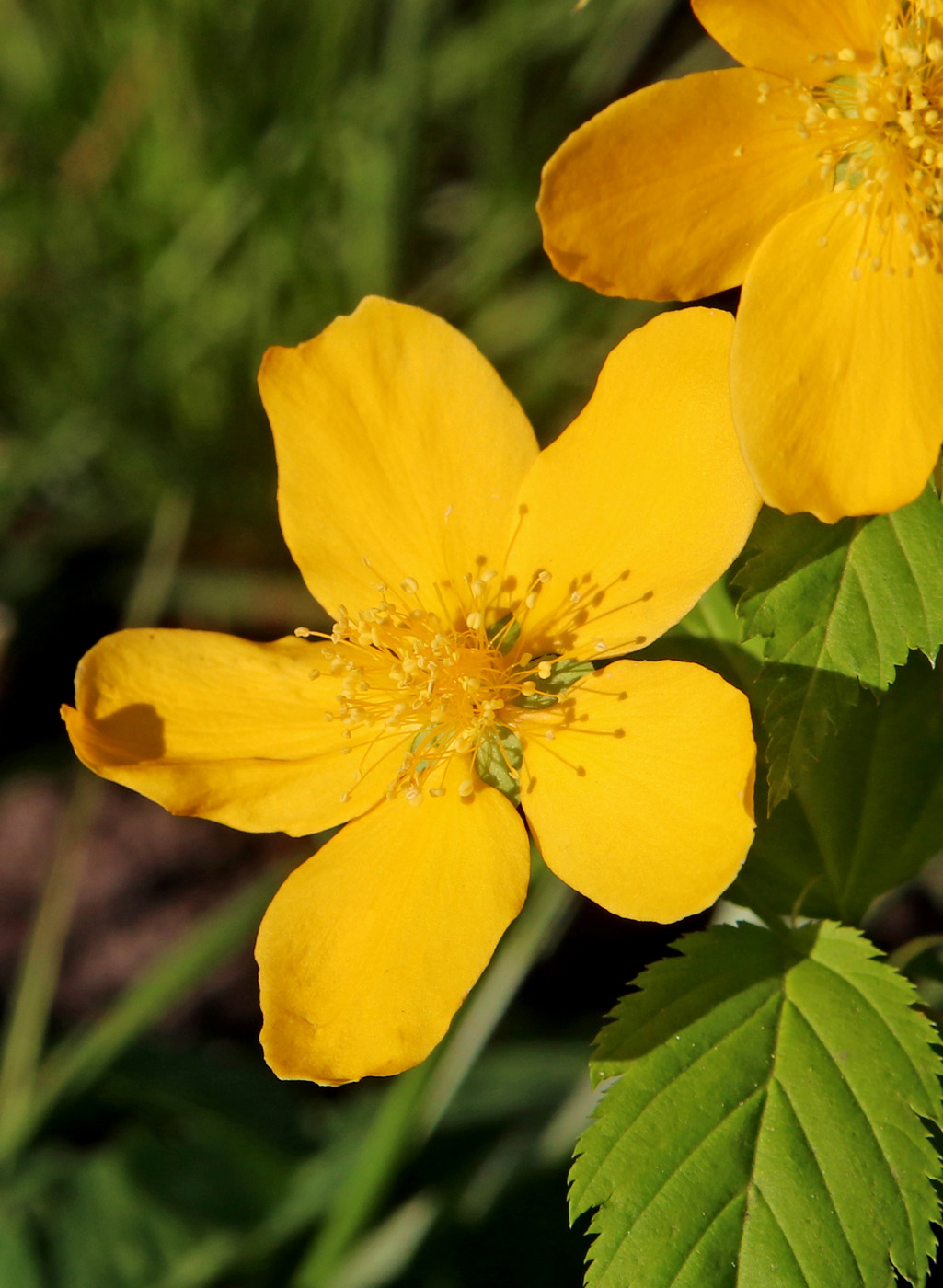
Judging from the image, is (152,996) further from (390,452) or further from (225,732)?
(390,452)

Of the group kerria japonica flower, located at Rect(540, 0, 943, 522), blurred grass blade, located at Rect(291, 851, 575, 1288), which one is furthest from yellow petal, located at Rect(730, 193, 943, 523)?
blurred grass blade, located at Rect(291, 851, 575, 1288)

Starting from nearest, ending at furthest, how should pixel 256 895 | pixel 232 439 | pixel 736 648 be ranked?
pixel 736 648, pixel 256 895, pixel 232 439

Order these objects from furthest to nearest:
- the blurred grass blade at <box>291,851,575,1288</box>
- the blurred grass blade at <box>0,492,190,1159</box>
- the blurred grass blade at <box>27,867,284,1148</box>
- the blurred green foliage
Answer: the blurred green foliage
the blurred grass blade at <box>0,492,190,1159</box>
the blurred grass blade at <box>27,867,284,1148</box>
the blurred grass blade at <box>291,851,575,1288</box>

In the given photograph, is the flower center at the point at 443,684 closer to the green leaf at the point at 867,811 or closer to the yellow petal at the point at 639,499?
the yellow petal at the point at 639,499

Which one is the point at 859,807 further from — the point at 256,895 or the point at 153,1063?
the point at 153,1063

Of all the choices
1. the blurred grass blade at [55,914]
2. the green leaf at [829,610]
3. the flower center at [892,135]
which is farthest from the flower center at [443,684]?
the blurred grass blade at [55,914]

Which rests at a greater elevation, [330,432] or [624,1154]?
[330,432]

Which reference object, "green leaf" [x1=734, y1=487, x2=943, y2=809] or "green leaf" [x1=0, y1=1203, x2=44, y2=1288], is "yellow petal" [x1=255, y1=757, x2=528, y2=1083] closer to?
"green leaf" [x1=734, y1=487, x2=943, y2=809]

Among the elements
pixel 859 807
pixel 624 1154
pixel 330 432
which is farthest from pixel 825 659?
pixel 330 432
